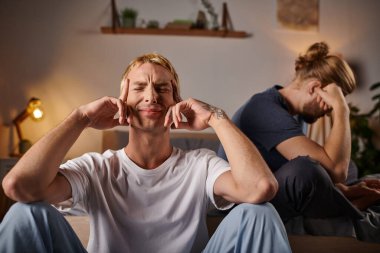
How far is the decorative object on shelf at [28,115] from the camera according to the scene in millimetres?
3596

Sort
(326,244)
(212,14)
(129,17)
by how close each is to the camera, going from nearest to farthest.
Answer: (326,244), (129,17), (212,14)

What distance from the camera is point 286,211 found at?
1.59 metres

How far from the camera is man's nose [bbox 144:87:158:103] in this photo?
1457mm

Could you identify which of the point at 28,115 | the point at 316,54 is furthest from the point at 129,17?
the point at 316,54

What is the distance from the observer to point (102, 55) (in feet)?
12.7

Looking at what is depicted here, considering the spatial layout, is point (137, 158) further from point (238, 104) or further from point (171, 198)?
point (238, 104)

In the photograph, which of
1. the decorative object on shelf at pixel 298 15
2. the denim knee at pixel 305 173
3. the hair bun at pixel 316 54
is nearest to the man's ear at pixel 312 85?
the hair bun at pixel 316 54

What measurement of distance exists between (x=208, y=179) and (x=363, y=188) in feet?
2.49

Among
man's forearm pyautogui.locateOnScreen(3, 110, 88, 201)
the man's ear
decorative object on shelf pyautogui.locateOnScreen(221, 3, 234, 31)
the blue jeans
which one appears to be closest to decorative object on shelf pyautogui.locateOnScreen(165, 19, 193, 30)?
decorative object on shelf pyautogui.locateOnScreen(221, 3, 234, 31)

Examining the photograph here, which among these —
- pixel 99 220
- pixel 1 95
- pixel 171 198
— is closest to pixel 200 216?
pixel 171 198

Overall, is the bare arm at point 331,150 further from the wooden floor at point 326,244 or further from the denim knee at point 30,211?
the denim knee at point 30,211

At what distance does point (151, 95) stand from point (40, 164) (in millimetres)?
436

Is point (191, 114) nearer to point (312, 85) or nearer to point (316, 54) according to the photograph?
point (312, 85)

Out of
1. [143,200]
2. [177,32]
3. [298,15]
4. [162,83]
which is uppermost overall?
[298,15]
